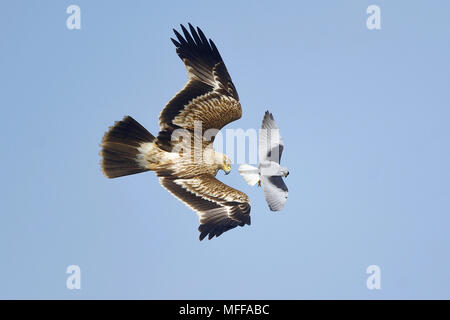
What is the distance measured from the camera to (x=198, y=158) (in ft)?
33.7

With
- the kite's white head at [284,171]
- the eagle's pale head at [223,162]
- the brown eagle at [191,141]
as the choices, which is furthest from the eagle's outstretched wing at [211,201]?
the kite's white head at [284,171]

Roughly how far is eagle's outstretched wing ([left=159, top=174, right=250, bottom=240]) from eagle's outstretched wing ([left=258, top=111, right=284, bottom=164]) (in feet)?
3.24

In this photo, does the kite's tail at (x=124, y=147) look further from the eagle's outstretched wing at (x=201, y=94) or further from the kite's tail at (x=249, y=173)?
the kite's tail at (x=249, y=173)

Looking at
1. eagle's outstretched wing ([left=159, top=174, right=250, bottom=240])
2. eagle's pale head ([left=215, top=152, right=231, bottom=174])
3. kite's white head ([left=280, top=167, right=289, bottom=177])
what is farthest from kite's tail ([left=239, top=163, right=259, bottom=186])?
eagle's outstretched wing ([left=159, top=174, right=250, bottom=240])

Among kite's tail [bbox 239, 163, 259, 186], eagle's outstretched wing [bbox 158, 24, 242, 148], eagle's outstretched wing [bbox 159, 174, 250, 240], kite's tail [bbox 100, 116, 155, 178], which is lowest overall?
eagle's outstretched wing [bbox 159, 174, 250, 240]

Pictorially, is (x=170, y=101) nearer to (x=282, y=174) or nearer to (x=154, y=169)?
(x=154, y=169)

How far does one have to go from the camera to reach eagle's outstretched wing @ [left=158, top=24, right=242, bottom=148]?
397 inches

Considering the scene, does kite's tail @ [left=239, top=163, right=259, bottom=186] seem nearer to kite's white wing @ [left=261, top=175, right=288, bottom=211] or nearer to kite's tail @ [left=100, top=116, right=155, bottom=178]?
kite's white wing @ [left=261, top=175, right=288, bottom=211]

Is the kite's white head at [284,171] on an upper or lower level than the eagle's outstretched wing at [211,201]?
upper

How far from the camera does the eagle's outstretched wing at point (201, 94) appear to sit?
397 inches

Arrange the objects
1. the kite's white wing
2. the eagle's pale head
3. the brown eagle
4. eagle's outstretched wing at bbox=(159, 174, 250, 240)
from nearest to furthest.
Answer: eagle's outstretched wing at bbox=(159, 174, 250, 240) < the brown eagle < the eagle's pale head < the kite's white wing

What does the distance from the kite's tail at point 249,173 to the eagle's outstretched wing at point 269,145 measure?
18 cm
